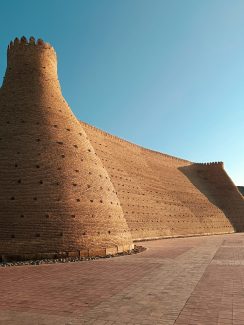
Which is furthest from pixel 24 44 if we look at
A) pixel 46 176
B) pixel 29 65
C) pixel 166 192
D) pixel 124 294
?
pixel 166 192

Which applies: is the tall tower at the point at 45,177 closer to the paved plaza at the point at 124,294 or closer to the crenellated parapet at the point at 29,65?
the crenellated parapet at the point at 29,65

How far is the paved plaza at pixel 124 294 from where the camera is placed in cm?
528

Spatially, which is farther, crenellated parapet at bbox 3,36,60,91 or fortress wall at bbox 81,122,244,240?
fortress wall at bbox 81,122,244,240

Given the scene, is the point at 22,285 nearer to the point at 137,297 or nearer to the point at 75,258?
the point at 137,297

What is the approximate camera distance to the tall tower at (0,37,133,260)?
503 inches

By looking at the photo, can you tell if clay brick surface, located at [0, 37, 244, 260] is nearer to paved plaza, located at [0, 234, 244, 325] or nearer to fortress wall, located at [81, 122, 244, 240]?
paved plaza, located at [0, 234, 244, 325]

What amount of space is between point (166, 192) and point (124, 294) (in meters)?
27.4

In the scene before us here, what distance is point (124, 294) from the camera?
6852mm

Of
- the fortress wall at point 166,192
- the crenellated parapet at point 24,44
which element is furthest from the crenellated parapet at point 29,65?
the fortress wall at point 166,192

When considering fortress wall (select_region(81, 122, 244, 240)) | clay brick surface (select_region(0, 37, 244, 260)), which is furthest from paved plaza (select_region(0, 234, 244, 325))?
fortress wall (select_region(81, 122, 244, 240))

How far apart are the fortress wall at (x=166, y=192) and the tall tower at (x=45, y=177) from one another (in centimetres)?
956

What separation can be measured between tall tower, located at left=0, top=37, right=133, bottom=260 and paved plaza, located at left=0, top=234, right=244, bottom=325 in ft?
6.49

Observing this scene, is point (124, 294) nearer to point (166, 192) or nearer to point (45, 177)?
point (45, 177)

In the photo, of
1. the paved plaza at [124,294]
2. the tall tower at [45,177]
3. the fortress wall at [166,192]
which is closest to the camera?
the paved plaza at [124,294]
